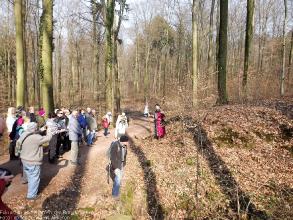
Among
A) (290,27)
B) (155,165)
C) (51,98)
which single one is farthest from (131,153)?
(290,27)

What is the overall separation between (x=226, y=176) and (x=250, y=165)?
122 cm

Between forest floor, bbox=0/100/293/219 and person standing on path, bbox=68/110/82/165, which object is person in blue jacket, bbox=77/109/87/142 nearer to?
forest floor, bbox=0/100/293/219

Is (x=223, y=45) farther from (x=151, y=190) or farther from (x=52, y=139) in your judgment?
(x=52, y=139)

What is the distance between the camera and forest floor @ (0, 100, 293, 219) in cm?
795

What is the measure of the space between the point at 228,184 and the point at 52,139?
630cm

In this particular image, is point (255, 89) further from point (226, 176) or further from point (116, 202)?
point (116, 202)

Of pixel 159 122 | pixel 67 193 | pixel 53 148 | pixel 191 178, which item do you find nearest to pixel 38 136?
pixel 67 193

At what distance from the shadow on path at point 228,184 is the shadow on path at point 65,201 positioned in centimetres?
409

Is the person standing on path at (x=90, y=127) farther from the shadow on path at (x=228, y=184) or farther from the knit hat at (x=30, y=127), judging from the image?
the knit hat at (x=30, y=127)

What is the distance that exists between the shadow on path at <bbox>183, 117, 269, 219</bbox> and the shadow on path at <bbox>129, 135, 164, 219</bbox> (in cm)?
207

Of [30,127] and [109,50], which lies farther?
[109,50]

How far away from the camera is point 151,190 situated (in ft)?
31.5

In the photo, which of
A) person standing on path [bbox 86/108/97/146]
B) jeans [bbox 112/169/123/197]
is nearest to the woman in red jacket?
jeans [bbox 112/169/123/197]

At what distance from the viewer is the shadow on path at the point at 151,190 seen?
8.58 meters
